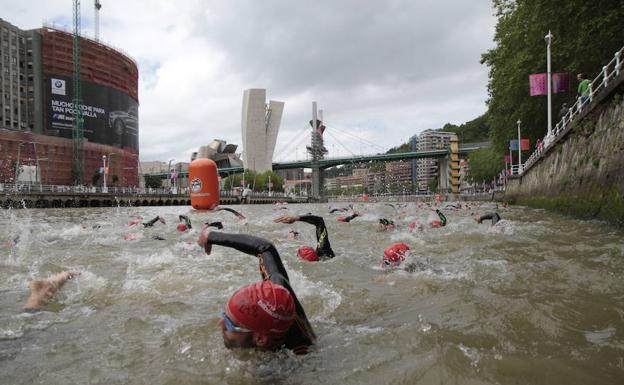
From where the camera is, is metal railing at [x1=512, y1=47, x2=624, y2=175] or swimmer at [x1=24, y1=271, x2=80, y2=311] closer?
swimmer at [x1=24, y1=271, x2=80, y2=311]

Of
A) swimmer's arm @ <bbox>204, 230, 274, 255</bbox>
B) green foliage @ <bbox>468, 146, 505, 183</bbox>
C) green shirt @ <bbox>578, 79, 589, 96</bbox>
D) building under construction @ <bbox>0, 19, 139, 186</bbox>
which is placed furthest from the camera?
building under construction @ <bbox>0, 19, 139, 186</bbox>

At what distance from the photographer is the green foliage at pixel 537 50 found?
1780cm

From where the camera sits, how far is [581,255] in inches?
296

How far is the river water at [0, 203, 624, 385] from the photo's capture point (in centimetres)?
328

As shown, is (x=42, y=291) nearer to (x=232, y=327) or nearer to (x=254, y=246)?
(x=254, y=246)

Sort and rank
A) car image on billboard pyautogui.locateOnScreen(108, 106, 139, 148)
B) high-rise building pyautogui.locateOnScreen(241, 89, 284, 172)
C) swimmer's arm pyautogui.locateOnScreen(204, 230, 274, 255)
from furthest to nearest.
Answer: high-rise building pyautogui.locateOnScreen(241, 89, 284, 172) → car image on billboard pyautogui.locateOnScreen(108, 106, 139, 148) → swimmer's arm pyautogui.locateOnScreen(204, 230, 274, 255)

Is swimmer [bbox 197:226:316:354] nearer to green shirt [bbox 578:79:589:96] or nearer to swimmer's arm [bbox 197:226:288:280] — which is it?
swimmer's arm [bbox 197:226:288:280]

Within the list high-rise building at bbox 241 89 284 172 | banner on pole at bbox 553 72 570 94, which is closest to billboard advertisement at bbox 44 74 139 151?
high-rise building at bbox 241 89 284 172

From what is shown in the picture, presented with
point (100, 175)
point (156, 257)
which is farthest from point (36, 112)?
point (156, 257)

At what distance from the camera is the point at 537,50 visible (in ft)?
91.0

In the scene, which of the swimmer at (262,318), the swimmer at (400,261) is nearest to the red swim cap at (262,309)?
the swimmer at (262,318)

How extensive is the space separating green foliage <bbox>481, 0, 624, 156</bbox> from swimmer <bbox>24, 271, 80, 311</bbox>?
19.3 metres

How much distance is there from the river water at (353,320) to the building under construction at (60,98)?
79.8m

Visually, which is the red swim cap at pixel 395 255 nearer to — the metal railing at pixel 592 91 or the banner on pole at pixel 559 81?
the metal railing at pixel 592 91
